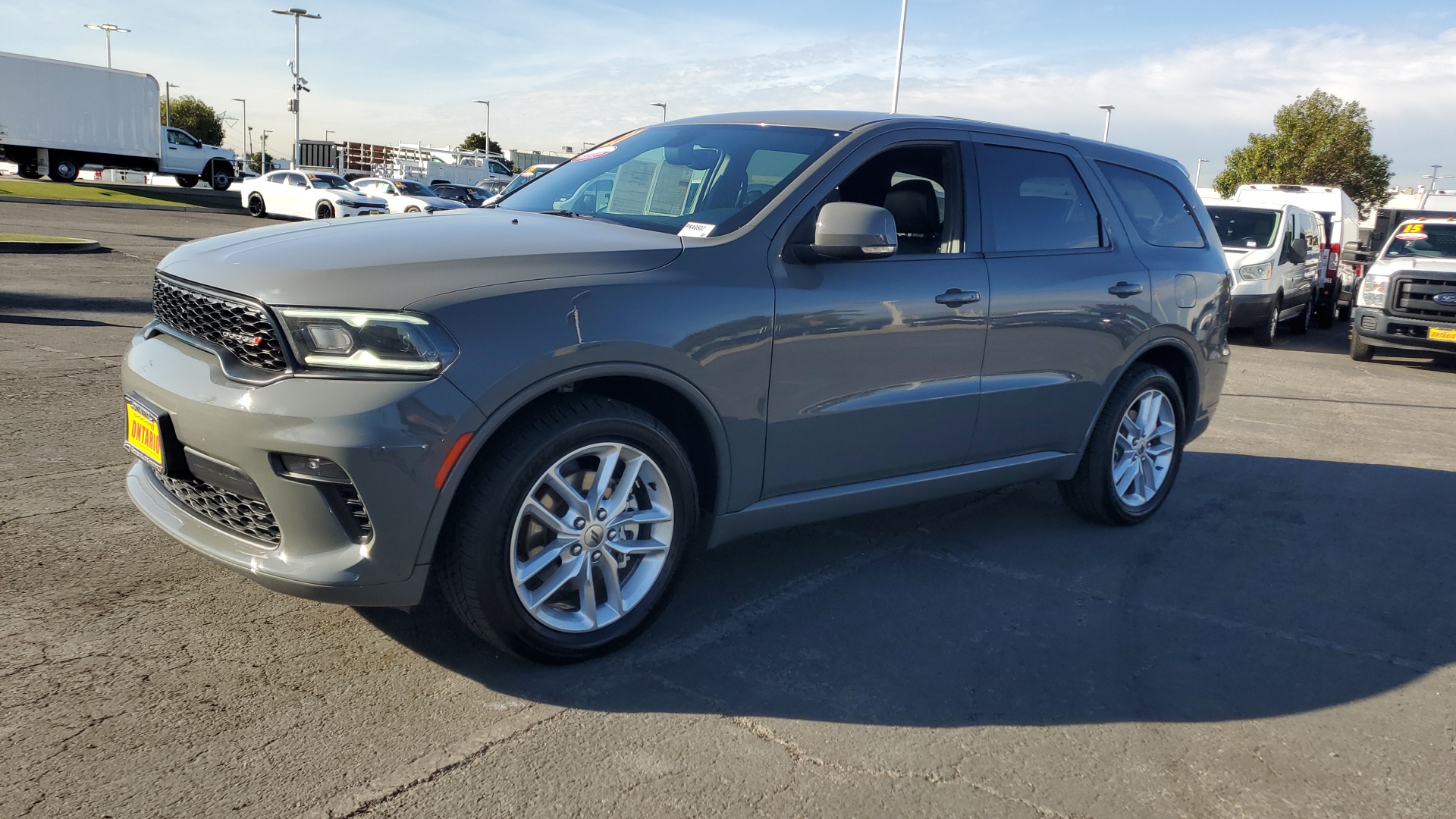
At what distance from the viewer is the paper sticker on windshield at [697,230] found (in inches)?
145

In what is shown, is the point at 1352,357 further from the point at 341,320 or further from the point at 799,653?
the point at 341,320

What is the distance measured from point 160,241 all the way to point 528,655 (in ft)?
59.2

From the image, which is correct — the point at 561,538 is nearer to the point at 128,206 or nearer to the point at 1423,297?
the point at 1423,297

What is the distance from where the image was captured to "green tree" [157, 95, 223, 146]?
10631cm

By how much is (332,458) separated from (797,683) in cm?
153

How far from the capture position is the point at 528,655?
3.31 metres

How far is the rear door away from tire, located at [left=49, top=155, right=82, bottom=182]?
42254 mm

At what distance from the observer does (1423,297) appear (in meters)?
13.2

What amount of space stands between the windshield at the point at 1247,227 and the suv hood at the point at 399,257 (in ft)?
43.1

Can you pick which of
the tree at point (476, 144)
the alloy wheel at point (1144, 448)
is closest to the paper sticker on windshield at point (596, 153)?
the alloy wheel at point (1144, 448)

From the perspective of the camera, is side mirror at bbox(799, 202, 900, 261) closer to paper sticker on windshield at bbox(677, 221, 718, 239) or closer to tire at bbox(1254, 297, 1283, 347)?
paper sticker on windshield at bbox(677, 221, 718, 239)

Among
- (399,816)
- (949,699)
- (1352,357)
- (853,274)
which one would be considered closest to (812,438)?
(853,274)

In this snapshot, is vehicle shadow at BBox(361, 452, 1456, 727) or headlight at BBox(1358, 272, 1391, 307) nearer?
vehicle shadow at BBox(361, 452, 1456, 727)

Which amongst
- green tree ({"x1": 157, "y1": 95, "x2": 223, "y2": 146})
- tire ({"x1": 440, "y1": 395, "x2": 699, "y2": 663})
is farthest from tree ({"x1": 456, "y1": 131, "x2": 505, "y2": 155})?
tire ({"x1": 440, "y1": 395, "x2": 699, "y2": 663})
